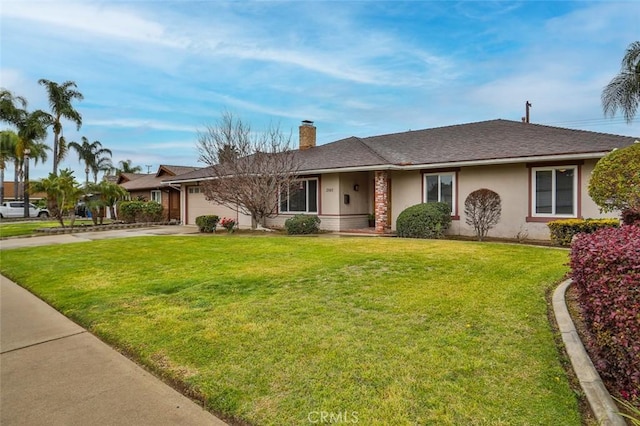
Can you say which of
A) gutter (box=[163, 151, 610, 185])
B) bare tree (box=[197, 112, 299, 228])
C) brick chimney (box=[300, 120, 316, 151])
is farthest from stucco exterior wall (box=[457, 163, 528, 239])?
brick chimney (box=[300, 120, 316, 151])

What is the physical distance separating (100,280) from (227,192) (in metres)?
8.96

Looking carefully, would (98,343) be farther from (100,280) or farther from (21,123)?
(21,123)

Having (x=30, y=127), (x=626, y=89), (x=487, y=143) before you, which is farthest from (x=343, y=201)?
(x=30, y=127)

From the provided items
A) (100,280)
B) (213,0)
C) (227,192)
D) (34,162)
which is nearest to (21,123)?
(34,162)

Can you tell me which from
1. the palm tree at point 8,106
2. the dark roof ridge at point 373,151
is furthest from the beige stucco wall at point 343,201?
the palm tree at point 8,106

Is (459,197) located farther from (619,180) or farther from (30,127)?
(30,127)

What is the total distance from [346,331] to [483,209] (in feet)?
31.3

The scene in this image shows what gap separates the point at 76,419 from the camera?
2912 millimetres

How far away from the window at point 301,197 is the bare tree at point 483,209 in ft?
22.1

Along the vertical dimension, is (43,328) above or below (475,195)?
below

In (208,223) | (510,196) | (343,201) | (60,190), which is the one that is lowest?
(208,223)

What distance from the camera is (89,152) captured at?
47344 millimetres

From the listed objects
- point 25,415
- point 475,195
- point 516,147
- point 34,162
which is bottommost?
point 25,415

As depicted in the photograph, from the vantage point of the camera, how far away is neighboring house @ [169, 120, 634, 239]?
11.9 m
